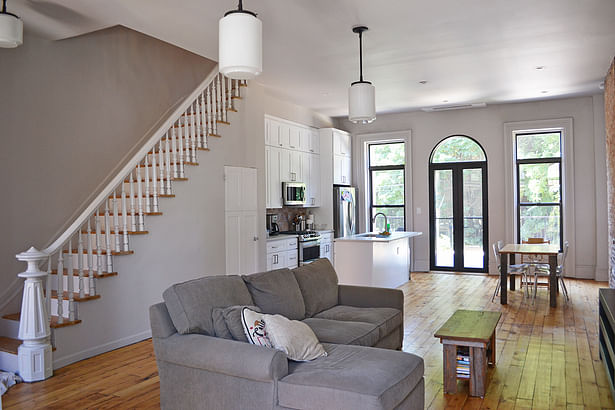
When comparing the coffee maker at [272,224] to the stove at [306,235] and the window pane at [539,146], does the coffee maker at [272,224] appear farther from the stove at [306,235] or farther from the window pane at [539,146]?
the window pane at [539,146]

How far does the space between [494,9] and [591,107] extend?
16.8 ft

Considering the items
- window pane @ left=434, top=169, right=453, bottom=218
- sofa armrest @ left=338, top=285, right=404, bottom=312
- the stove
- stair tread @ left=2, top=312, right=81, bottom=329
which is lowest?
stair tread @ left=2, top=312, right=81, bottom=329

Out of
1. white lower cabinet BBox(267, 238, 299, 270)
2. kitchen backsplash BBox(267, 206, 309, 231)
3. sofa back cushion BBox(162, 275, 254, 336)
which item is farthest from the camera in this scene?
kitchen backsplash BBox(267, 206, 309, 231)

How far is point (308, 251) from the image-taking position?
8328mm

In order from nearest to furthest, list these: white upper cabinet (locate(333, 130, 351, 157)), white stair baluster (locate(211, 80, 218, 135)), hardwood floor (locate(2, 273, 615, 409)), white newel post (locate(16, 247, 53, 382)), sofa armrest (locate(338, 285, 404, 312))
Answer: hardwood floor (locate(2, 273, 615, 409)) → white newel post (locate(16, 247, 53, 382)) → sofa armrest (locate(338, 285, 404, 312)) → white stair baluster (locate(211, 80, 218, 135)) → white upper cabinet (locate(333, 130, 351, 157))

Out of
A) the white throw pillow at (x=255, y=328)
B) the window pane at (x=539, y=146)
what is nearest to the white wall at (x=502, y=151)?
the window pane at (x=539, y=146)

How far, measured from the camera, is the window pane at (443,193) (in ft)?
31.7

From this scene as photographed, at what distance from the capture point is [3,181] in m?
4.72

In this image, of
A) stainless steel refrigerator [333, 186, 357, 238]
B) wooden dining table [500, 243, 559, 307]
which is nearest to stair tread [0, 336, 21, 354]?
wooden dining table [500, 243, 559, 307]

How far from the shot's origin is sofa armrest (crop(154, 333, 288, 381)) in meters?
→ 2.62

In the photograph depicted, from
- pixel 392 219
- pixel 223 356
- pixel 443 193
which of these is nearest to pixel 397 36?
pixel 223 356

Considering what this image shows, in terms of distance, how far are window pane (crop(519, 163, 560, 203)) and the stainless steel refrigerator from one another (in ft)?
10.2

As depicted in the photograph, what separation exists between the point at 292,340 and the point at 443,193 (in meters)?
7.45

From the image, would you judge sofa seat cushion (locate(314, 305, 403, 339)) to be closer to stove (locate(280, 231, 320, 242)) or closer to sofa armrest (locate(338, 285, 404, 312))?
sofa armrest (locate(338, 285, 404, 312))
